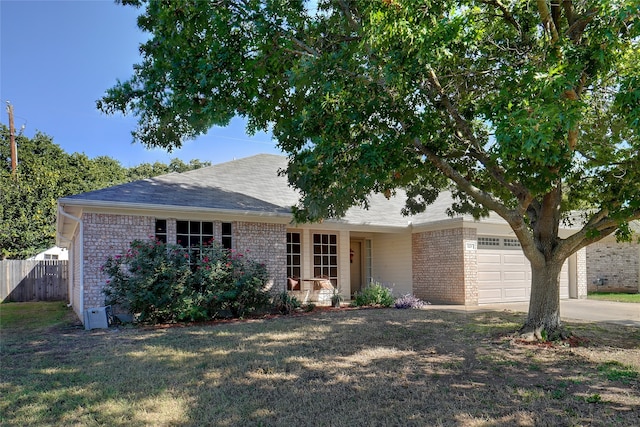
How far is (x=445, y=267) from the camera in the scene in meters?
15.4

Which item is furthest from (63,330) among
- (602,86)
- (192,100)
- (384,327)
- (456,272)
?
(602,86)

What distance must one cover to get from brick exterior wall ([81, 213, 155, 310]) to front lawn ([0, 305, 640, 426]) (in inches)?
63.5

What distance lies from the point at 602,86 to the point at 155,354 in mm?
9297

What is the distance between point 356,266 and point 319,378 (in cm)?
1283

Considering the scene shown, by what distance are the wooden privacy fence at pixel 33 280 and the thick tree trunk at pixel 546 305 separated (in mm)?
19359

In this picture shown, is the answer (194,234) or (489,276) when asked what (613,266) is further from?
(194,234)

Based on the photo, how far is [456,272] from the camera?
15008 mm

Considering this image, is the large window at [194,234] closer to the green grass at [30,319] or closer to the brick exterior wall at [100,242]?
the brick exterior wall at [100,242]

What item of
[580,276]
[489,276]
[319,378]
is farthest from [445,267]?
[319,378]

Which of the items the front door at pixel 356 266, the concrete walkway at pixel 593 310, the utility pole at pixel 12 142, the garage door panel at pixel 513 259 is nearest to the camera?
the concrete walkway at pixel 593 310

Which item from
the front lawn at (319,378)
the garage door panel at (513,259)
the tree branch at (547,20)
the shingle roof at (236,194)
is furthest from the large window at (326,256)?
the tree branch at (547,20)

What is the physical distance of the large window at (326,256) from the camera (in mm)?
15422

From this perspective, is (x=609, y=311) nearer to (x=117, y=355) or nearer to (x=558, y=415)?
(x=558, y=415)

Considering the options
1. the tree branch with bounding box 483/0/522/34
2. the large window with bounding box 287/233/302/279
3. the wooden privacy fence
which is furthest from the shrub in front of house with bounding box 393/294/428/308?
the wooden privacy fence
